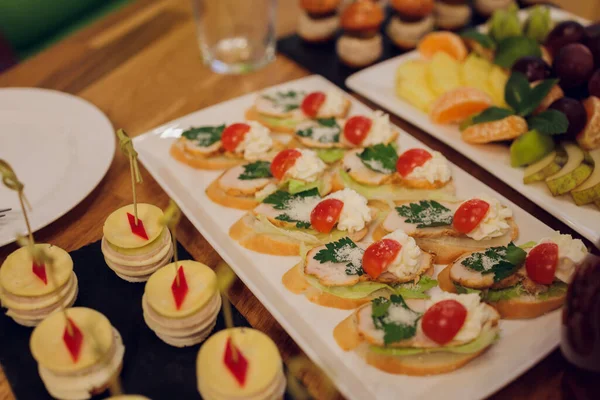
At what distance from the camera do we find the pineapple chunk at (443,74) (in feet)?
9.23

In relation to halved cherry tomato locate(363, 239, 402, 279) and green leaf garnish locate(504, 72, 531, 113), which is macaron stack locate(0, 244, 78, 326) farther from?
green leaf garnish locate(504, 72, 531, 113)

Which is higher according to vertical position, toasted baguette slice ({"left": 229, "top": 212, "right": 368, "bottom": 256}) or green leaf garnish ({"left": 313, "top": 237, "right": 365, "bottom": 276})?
green leaf garnish ({"left": 313, "top": 237, "right": 365, "bottom": 276})

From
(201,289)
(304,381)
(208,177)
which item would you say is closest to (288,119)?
(208,177)

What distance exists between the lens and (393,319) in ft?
5.50

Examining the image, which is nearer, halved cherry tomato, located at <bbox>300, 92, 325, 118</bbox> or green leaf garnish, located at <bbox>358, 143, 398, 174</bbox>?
green leaf garnish, located at <bbox>358, 143, 398, 174</bbox>

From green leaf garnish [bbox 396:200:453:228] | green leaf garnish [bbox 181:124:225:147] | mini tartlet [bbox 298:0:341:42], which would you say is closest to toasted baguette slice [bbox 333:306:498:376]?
green leaf garnish [bbox 396:200:453:228]

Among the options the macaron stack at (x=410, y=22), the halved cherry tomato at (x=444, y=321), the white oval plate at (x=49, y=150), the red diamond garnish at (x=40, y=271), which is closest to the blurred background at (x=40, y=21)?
the macaron stack at (x=410, y=22)

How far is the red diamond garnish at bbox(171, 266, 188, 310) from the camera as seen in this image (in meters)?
1.64

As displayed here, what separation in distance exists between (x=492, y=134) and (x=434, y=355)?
1168 mm

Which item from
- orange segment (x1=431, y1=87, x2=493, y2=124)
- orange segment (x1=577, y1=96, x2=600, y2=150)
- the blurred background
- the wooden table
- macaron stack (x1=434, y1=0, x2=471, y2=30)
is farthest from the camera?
the blurred background

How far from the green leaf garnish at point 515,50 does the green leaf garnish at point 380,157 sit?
0.98 meters

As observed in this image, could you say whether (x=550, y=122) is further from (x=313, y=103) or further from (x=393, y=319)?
(x=393, y=319)

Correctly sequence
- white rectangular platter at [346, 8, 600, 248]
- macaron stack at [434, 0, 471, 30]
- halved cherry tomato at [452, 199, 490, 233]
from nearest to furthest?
halved cherry tomato at [452, 199, 490, 233] → white rectangular platter at [346, 8, 600, 248] → macaron stack at [434, 0, 471, 30]

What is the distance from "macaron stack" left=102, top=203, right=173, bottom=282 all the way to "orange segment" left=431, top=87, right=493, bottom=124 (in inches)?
55.7
